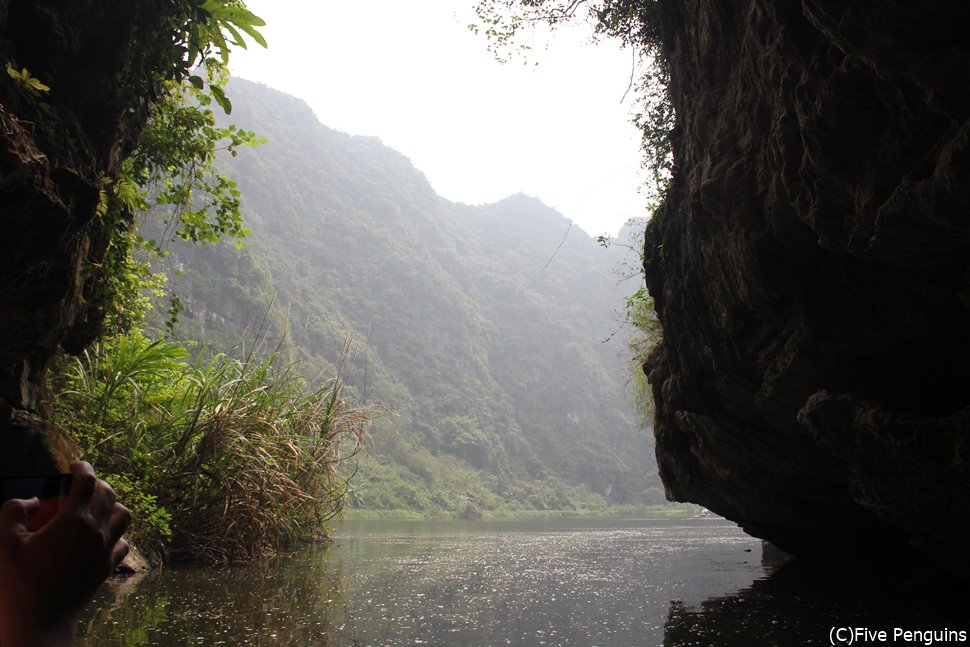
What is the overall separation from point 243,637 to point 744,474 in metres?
4.64

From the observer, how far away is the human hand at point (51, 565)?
91 cm

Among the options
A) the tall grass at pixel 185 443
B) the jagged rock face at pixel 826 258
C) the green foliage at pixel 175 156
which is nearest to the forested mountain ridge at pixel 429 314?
the tall grass at pixel 185 443

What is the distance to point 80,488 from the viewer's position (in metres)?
0.97

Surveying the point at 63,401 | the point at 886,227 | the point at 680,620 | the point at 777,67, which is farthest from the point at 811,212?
the point at 63,401

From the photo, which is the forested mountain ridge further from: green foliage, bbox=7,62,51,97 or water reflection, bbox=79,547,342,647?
green foliage, bbox=7,62,51,97

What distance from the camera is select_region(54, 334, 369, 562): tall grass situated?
6.11 metres

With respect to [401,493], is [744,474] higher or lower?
higher

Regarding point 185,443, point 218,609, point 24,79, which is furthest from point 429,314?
point 24,79

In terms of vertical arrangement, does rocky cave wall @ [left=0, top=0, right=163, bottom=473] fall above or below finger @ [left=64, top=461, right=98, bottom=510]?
above

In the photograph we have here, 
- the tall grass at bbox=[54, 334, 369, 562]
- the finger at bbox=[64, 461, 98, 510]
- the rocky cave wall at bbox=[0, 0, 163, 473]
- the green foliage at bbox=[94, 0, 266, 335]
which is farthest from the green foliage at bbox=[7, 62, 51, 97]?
the tall grass at bbox=[54, 334, 369, 562]

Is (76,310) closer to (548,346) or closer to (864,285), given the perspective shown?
(864,285)

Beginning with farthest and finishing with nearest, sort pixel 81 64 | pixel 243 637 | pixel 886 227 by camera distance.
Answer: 1. pixel 81 64
2. pixel 243 637
3. pixel 886 227

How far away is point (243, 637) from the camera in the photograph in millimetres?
3584

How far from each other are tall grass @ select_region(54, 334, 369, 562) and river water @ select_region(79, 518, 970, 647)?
52 centimetres
